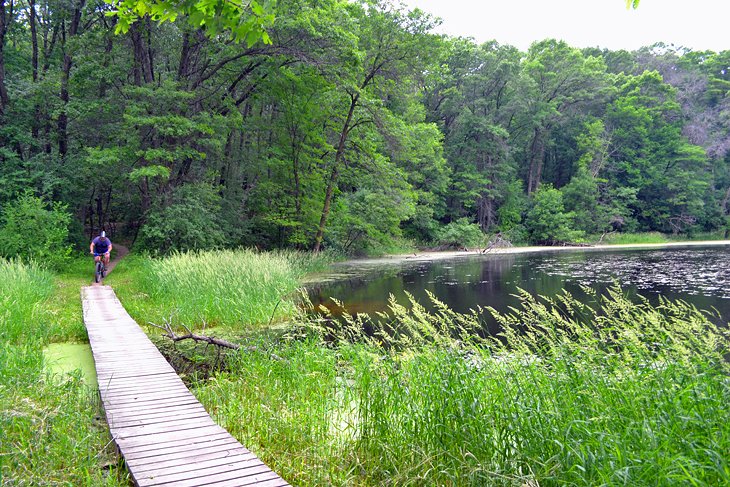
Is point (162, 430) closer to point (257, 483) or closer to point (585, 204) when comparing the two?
point (257, 483)

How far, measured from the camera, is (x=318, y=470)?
3588mm

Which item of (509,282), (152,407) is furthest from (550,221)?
(152,407)

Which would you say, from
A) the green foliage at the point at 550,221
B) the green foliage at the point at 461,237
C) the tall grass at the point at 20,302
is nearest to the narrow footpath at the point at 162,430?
the tall grass at the point at 20,302

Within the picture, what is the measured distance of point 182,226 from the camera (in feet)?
58.0

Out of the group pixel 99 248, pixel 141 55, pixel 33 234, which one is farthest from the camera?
pixel 141 55

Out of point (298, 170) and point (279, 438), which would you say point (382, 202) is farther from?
point (279, 438)

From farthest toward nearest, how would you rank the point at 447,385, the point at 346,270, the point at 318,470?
the point at 346,270 → the point at 447,385 → the point at 318,470

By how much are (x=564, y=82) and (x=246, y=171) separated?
31.5m

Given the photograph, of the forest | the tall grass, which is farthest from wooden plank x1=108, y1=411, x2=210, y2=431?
the forest

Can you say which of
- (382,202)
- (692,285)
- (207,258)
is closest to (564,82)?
(382,202)

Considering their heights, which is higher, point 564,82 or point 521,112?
point 564,82

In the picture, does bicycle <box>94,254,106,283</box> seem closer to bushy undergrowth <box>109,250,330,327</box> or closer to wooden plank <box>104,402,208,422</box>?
bushy undergrowth <box>109,250,330,327</box>

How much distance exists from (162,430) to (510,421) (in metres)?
2.69

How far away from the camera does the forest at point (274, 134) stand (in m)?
18.2
